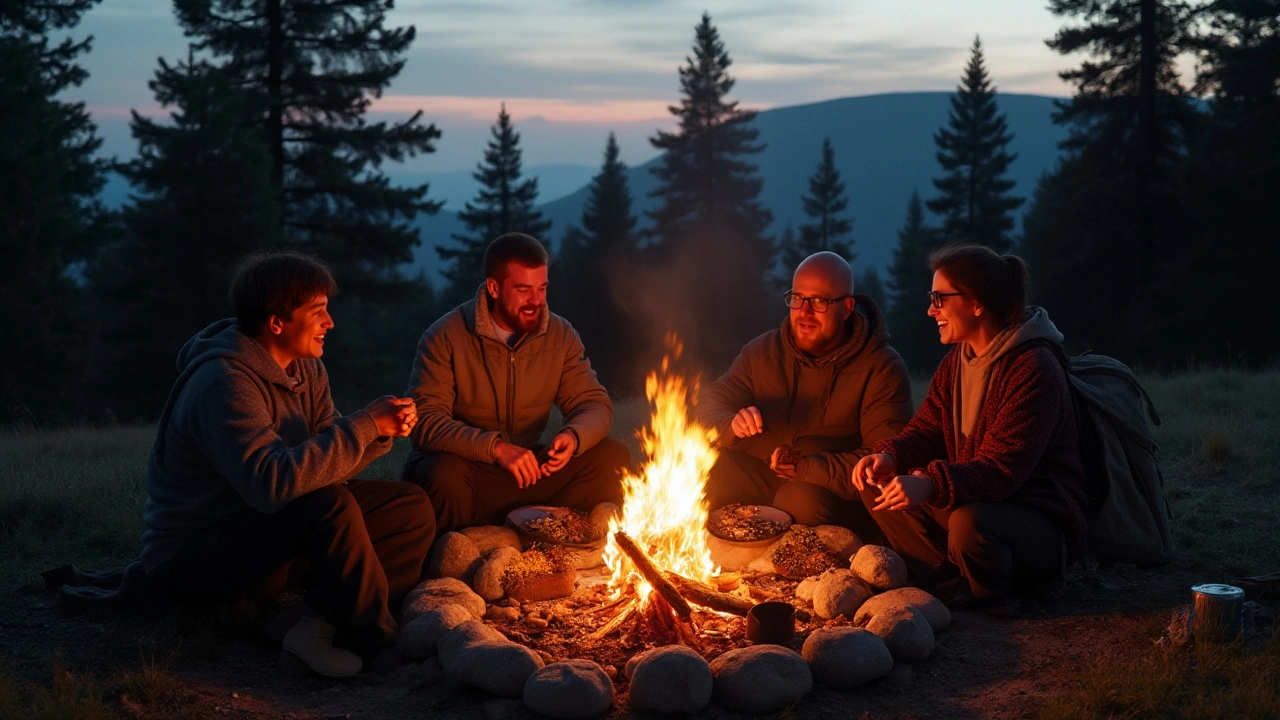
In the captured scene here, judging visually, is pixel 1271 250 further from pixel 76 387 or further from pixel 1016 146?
pixel 1016 146

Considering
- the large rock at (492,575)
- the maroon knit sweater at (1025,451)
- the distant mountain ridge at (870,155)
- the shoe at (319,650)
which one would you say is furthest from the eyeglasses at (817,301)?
the distant mountain ridge at (870,155)

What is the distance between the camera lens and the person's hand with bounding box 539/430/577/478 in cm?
564

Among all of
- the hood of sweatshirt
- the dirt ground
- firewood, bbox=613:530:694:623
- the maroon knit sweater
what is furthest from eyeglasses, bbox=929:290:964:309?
the hood of sweatshirt

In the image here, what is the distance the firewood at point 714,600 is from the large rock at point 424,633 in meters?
1.02

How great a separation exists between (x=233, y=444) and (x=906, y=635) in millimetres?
2846

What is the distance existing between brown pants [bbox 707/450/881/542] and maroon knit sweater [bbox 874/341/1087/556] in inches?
40.0

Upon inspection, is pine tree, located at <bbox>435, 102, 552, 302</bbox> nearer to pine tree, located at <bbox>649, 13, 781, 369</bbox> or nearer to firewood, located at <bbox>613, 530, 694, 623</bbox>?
pine tree, located at <bbox>649, 13, 781, 369</bbox>

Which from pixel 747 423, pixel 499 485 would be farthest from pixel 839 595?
pixel 499 485

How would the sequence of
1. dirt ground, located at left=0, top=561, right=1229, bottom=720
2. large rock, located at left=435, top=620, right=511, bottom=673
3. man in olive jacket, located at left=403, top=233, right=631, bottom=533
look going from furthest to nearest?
man in olive jacket, located at left=403, top=233, right=631, bottom=533 → large rock, located at left=435, top=620, right=511, bottom=673 → dirt ground, located at left=0, top=561, right=1229, bottom=720

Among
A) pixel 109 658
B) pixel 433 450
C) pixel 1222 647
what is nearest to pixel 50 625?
pixel 109 658

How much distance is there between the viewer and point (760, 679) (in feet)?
12.7

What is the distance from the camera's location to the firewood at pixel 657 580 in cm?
454

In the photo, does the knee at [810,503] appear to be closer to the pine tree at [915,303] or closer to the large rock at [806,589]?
the large rock at [806,589]

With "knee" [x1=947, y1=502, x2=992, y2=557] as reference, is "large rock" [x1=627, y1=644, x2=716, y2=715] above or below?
below
